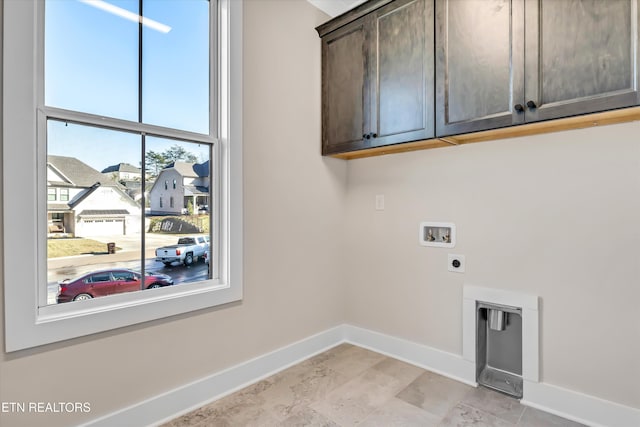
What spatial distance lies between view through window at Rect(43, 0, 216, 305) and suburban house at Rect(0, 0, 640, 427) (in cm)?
3

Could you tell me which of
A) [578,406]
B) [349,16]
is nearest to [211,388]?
[578,406]

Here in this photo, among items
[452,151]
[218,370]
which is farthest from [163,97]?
[452,151]

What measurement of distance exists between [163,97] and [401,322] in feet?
7.47

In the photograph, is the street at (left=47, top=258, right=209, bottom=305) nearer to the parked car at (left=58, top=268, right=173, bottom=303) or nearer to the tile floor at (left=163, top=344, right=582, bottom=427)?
the parked car at (left=58, top=268, right=173, bottom=303)

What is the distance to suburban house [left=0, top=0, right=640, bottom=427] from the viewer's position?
155cm

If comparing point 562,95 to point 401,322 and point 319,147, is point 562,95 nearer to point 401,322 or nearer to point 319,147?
point 319,147

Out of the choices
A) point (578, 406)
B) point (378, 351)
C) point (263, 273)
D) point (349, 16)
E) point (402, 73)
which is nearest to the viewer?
point (578, 406)

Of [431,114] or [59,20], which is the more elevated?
[59,20]

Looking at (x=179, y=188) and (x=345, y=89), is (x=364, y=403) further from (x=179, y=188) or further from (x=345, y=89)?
(x=345, y=89)

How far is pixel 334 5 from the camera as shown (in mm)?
2695

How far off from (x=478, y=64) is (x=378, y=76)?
2.24 feet

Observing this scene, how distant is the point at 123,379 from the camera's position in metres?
1.70

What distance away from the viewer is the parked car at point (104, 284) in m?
1.60

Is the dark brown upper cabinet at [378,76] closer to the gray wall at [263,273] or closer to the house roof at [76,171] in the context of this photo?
the gray wall at [263,273]
